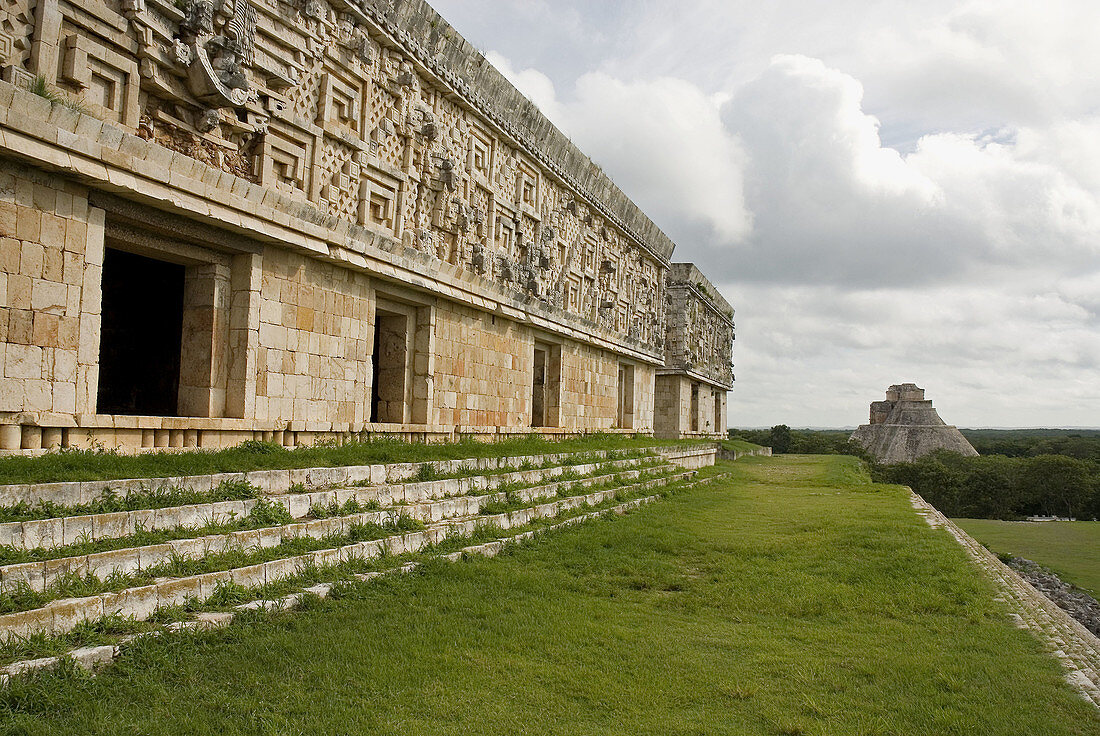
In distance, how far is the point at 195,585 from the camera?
442cm

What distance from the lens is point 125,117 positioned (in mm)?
6211

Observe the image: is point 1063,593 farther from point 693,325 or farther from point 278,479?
point 693,325

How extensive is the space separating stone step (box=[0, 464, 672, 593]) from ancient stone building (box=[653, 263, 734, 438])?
1802 cm

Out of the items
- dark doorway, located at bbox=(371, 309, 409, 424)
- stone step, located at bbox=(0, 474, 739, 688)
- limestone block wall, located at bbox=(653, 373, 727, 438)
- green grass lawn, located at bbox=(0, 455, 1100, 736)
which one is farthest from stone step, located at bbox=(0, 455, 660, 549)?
limestone block wall, located at bbox=(653, 373, 727, 438)

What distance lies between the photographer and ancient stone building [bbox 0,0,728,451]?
558 cm

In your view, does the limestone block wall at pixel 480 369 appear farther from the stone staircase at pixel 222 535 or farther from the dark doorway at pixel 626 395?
the dark doorway at pixel 626 395

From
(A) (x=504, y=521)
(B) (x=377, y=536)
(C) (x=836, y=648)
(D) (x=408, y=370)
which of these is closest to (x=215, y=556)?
(B) (x=377, y=536)

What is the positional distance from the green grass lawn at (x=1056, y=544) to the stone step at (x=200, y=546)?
A: 12.2 metres

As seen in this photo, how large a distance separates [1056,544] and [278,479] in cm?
1860

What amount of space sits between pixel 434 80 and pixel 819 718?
942cm

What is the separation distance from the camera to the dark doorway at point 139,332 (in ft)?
31.6

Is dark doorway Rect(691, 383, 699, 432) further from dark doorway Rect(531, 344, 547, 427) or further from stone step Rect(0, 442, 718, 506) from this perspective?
stone step Rect(0, 442, 718, 506)

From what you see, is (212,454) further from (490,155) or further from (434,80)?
(490,155)

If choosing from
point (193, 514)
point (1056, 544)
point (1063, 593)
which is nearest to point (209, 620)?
point (193, 514)
